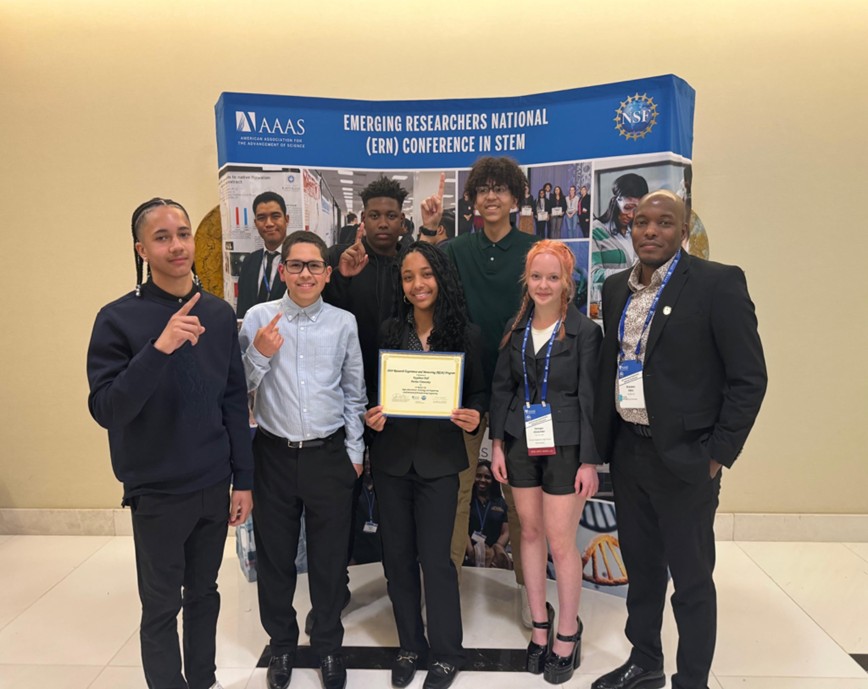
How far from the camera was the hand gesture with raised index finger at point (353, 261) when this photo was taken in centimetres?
311

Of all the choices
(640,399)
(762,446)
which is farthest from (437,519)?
(762,446)

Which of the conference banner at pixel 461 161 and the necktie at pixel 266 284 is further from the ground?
the conference banner at pixel 461 161

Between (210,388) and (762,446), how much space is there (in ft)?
13.1

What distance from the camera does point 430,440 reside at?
2.56 meters

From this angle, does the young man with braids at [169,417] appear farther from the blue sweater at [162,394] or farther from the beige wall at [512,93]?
the beige wall at [512,93]

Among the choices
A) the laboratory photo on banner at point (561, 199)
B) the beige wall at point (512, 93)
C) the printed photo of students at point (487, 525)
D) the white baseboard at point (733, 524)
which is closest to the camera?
the laboratory photo on banner at point (561, 199)

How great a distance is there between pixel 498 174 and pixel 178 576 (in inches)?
97.1

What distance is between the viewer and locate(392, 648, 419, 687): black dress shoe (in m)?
2.69

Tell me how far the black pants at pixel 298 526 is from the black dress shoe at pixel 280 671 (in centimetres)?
3

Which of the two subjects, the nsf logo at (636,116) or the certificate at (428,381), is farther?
the nsf logo at (636,116)

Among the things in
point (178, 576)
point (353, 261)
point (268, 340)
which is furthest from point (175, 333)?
point (353, 261)

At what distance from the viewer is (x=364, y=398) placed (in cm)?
264

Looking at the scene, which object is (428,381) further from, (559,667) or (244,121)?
(244,121)

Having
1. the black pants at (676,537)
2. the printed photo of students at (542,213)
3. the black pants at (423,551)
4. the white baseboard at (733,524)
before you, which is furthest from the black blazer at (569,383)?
the white baseboard at (733,524)
